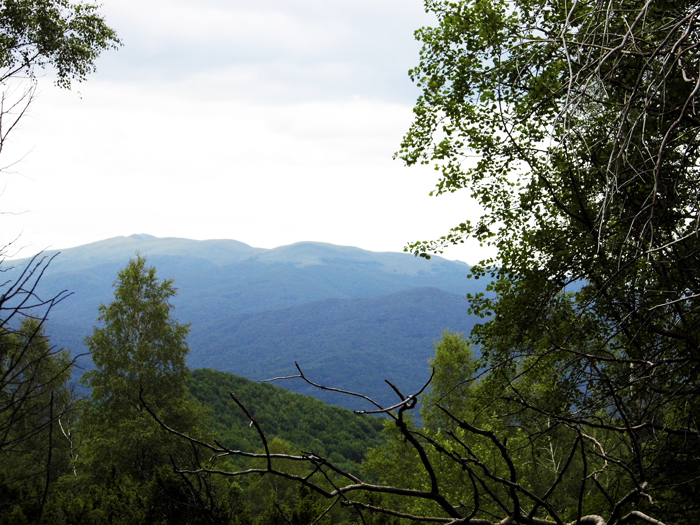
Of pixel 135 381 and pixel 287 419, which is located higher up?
pixel 135 381

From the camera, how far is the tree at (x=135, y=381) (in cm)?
1608

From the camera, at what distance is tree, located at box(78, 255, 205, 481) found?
16078 mm

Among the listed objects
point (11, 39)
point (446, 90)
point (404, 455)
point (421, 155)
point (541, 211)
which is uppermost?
point (11, 39)

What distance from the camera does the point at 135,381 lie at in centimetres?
1802

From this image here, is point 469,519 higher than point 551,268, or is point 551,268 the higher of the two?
point 551,268

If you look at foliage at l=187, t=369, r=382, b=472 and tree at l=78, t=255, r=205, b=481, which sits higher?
tree at l=78, t=255, r=205, b=481

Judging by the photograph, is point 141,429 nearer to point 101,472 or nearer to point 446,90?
point 101,472

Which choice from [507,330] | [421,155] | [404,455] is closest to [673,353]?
[507,330]

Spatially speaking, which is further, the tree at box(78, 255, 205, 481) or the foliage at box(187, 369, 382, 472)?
the foliage at box(187, 369, 382, 472)

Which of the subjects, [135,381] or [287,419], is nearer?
[135,381]

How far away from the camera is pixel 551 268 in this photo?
698 cm

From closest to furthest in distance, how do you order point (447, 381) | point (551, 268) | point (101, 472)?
point (551, 268) → point (101, 472) → point (447, 381)

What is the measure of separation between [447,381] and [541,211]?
1414 centimetres

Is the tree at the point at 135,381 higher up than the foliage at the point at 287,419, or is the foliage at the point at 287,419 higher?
the tree at the point at 135,381
